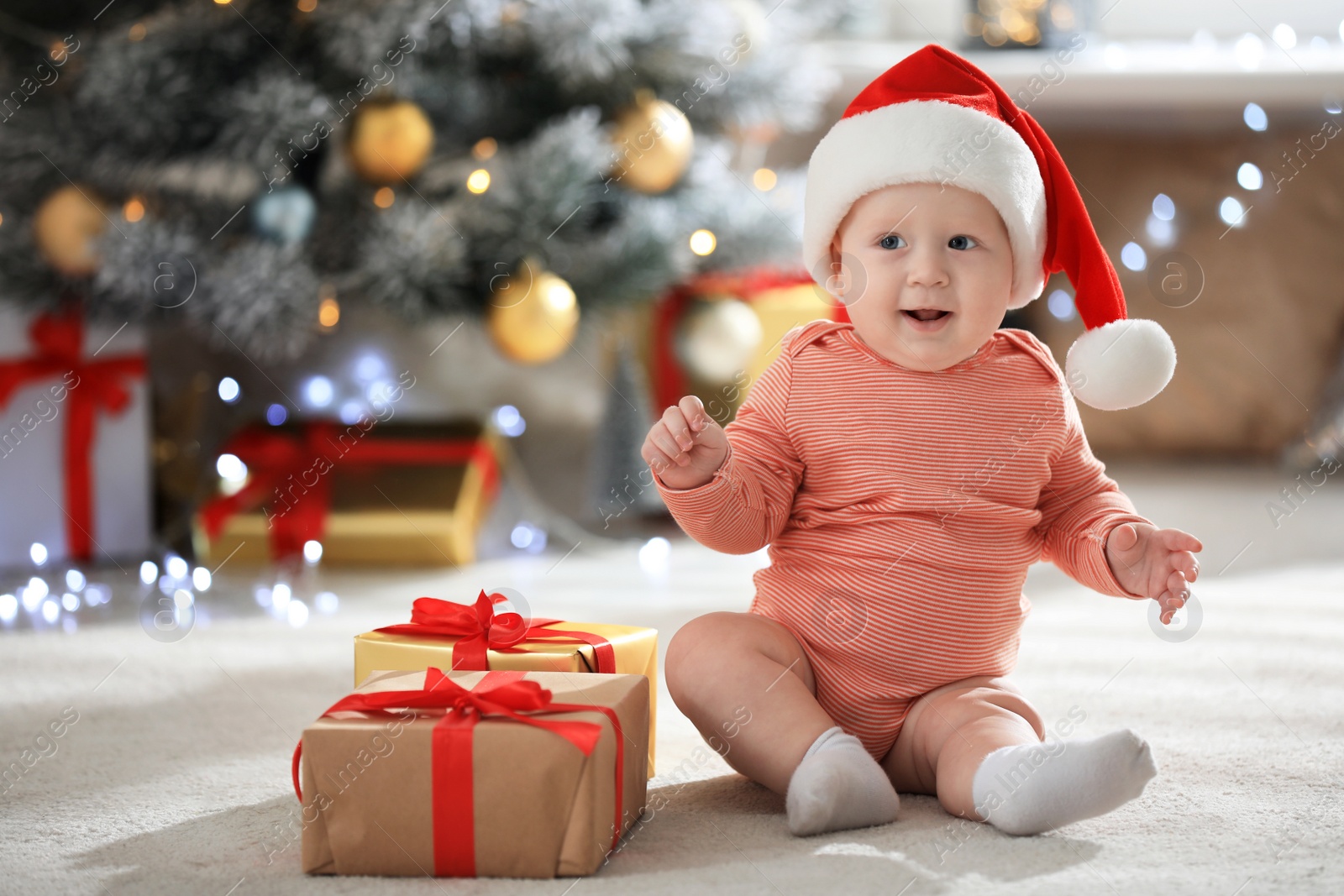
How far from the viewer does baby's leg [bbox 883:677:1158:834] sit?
0.69 meters

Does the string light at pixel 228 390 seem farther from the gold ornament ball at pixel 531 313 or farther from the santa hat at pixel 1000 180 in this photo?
the santa hat at pixel 1000 180

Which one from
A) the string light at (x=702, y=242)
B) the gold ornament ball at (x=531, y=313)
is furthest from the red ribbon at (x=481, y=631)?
the string light at (x=702, y=242)

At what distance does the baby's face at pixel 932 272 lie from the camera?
817mm

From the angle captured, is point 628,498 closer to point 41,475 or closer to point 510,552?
point 510,552

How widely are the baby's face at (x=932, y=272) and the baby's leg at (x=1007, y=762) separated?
23cm

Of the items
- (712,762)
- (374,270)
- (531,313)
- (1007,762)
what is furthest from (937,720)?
(374,270)

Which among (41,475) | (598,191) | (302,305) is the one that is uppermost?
(598,191)

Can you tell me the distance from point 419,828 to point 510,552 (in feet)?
3.43

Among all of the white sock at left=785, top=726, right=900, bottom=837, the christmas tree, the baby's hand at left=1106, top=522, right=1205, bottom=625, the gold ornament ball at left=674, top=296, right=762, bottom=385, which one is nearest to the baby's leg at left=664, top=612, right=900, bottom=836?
the white sock at left=785, top=726, right=900, bottom=837

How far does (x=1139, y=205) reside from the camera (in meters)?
2.36

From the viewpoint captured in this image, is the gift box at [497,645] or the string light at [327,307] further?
the string light at [327,307]

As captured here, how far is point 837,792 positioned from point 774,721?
7 cm

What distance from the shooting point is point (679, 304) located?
185cm

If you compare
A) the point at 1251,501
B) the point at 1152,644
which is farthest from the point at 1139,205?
the point at 1152,644
